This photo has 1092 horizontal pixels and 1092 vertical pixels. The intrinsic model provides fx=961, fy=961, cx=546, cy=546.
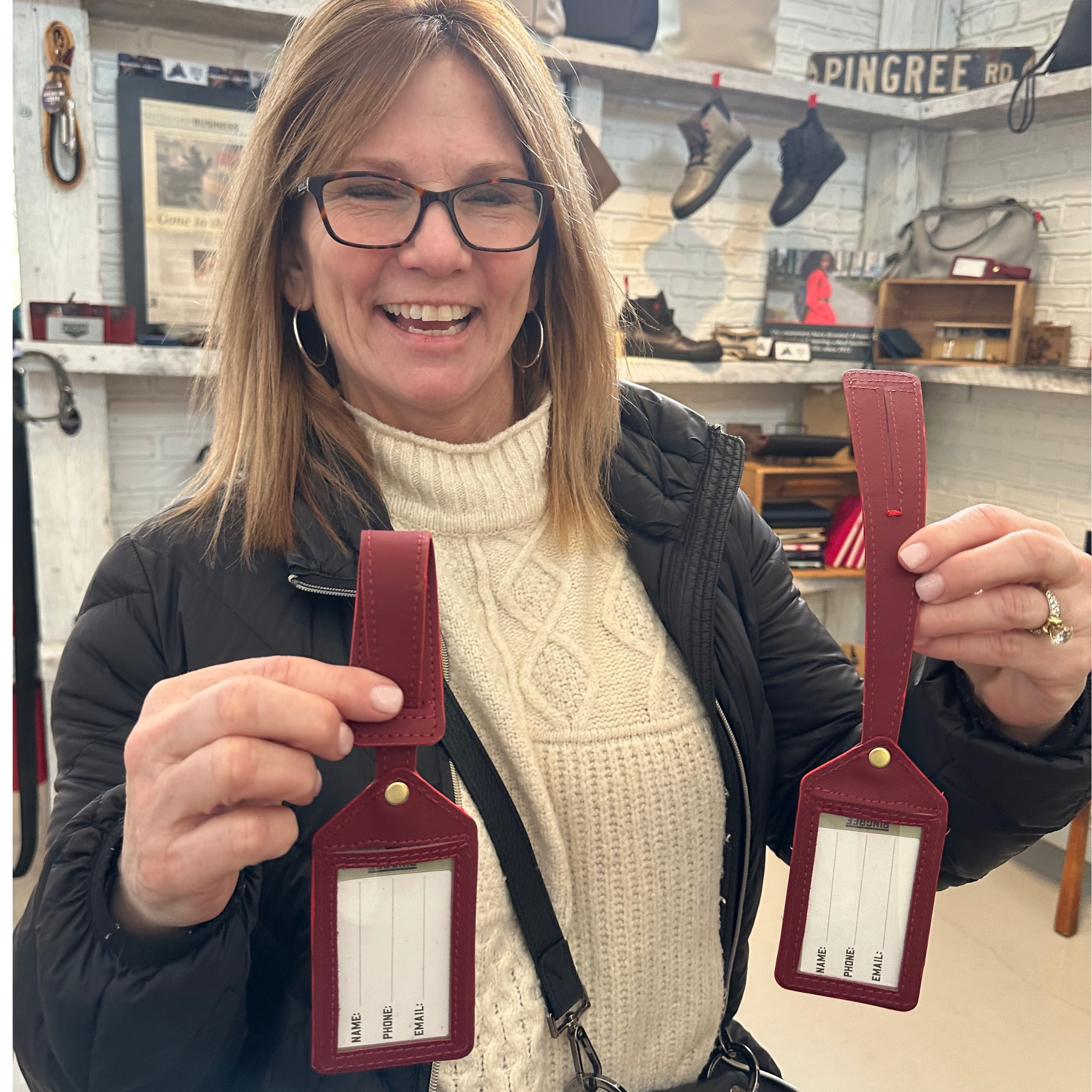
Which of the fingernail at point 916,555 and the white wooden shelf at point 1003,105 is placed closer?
the fingernail at point 916,555

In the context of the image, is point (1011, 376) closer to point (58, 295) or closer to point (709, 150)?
point (709, 150)

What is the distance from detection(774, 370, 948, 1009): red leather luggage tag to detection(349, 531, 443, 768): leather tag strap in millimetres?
324

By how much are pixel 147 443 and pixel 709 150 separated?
6.46 feet

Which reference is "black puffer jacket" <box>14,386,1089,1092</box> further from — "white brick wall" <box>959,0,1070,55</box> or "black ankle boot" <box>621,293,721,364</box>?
"white brick wall" <box>959,0,1070,55</box>

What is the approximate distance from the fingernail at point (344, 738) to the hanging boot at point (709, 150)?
287 cm

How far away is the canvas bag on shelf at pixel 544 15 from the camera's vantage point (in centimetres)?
260

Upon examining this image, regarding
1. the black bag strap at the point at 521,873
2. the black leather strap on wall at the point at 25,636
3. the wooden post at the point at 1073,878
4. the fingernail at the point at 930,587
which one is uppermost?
the fingernail at the point at 930,587

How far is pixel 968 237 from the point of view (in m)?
3.23

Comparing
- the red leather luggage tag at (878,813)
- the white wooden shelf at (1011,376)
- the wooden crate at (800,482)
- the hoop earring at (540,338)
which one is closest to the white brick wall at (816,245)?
the white wooden shelf at (1011,376)

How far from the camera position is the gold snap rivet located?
648 mm

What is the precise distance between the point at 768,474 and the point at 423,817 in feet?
9.26

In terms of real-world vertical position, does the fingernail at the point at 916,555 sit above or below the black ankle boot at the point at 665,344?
below

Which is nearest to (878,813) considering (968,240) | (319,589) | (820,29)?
(319,589)

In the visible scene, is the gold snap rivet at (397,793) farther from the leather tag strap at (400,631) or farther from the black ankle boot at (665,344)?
the black ankle boot at (665,344)
